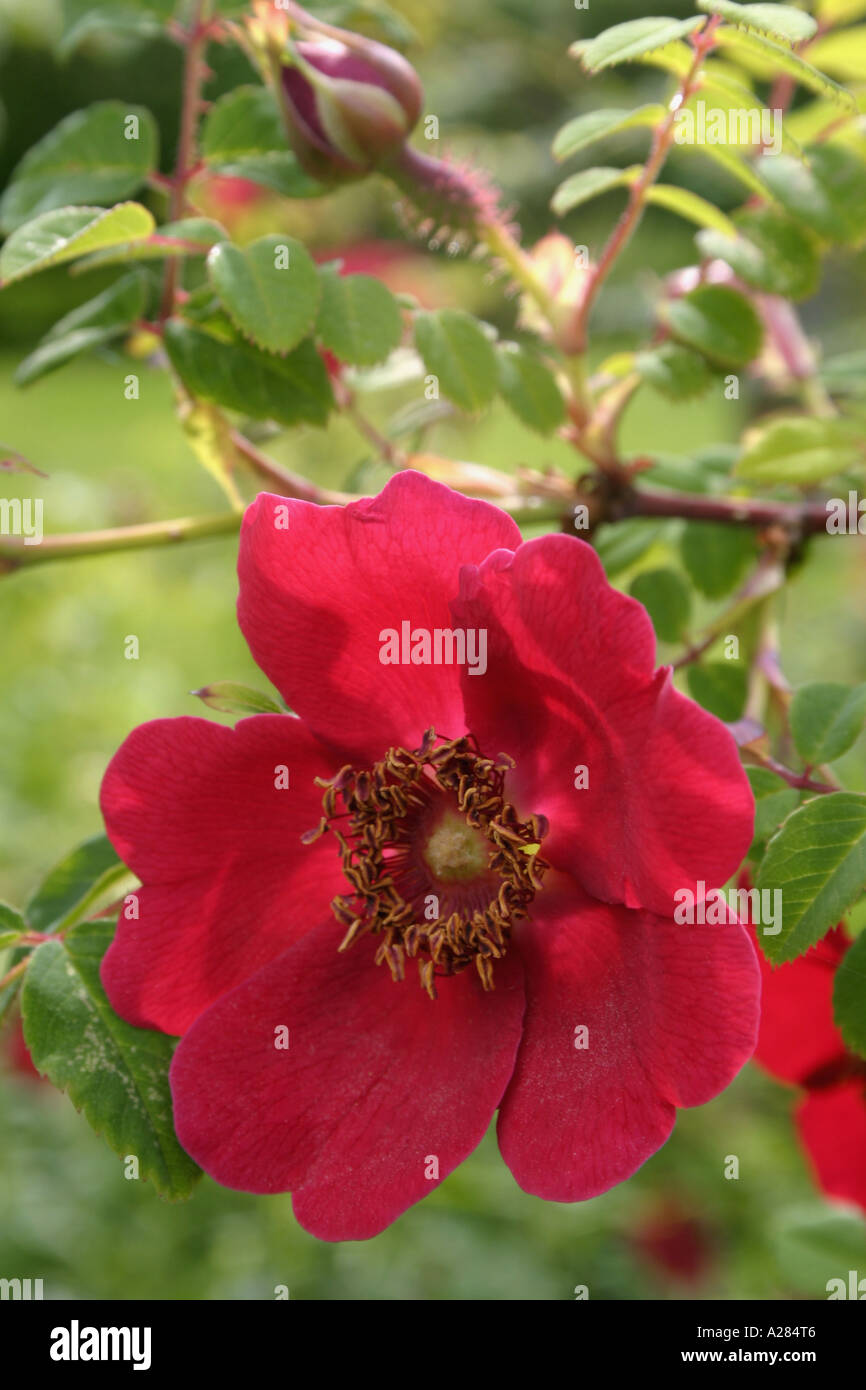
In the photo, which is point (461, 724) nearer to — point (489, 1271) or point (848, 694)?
point (848, 694)

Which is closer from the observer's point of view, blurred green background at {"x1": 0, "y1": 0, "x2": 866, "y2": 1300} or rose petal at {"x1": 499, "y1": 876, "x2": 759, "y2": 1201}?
rose petal at {"x1": 499, "y1": 876, "x2": 759, "y2": 1201}

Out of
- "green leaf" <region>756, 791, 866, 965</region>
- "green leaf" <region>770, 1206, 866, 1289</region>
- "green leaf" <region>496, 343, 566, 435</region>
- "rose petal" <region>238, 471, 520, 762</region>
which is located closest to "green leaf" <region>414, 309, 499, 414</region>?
"green leaf" <region>496, 343, 566, 435</region>

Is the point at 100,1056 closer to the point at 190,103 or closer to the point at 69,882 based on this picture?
the point at 69,882

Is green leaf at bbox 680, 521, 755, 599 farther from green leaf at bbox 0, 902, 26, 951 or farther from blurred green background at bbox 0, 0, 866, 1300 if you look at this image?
green leaf at bbox 0, 902, 26, 951

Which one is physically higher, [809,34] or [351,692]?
[809,34]
